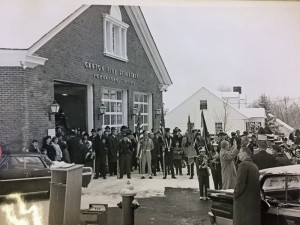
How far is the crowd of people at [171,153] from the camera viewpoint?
2.82m

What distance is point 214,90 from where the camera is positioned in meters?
2.78

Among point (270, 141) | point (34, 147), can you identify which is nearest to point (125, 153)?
point (34, 147)

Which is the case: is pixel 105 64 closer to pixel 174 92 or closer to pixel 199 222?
pixel 174 92

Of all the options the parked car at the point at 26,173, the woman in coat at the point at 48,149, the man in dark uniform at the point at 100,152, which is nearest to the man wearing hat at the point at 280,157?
the man in dark uniform at the point at 100,152

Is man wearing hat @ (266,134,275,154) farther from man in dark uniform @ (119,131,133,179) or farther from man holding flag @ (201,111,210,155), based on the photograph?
man in dark uniform @ (119,131,133,179)

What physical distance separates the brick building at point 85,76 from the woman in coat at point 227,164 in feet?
2.15

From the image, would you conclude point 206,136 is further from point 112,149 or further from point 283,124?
point 112,149

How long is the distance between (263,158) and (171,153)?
2.89ft

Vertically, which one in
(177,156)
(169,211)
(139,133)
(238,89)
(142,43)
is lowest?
(169,211)

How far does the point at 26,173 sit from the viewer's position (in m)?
2.84

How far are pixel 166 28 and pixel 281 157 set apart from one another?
1471 millimetres

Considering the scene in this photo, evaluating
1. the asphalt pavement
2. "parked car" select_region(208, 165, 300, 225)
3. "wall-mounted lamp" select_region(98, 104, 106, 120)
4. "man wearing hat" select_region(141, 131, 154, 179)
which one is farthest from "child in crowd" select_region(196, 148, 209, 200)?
"wall-mounted lamp" select_region(98, 104, 106, 120)

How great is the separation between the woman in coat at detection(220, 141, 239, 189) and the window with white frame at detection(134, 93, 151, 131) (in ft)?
2.31

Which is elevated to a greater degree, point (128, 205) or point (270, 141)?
point (270, 141)
